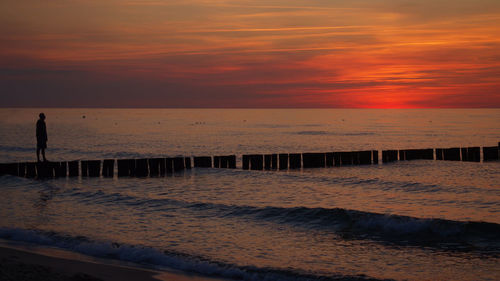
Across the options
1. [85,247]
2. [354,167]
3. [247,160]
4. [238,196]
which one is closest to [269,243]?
[85,247]

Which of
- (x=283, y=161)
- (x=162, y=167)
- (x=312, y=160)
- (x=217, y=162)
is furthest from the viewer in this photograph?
(x=312, y=160)

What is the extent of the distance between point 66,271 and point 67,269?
0.14 metres

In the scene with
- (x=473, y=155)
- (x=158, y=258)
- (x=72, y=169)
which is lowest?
(x=158, y=258)

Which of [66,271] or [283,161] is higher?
[283,161]

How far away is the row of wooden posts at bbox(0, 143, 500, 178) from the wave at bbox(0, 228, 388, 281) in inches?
391

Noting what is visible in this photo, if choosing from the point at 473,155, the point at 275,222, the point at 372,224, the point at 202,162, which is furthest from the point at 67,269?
the point at 473,155

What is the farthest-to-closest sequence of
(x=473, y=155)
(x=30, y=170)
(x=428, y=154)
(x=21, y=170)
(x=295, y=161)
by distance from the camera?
(x=473, y=155), (x=428, y=154), (x=295, y=161), (x=30, y=170), (x=21, y=170)

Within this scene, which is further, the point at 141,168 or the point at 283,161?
the point at 283,161

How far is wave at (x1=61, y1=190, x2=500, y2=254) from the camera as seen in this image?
10.2m

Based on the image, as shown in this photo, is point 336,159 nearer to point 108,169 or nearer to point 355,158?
point 355,158

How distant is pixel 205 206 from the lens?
1382 centimetres

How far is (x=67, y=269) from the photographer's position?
322 inches

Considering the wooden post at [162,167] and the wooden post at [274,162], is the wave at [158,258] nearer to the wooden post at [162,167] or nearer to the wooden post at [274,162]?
the wooden post at [162,167]

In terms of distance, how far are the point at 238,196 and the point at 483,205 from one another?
7.01 m
